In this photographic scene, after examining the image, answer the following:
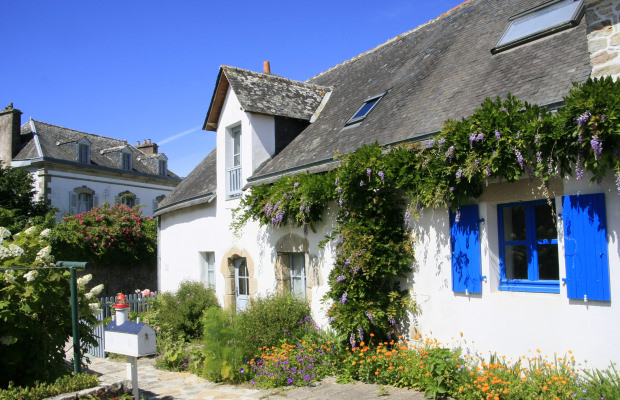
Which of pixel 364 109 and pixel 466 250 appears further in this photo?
pixel 364 109

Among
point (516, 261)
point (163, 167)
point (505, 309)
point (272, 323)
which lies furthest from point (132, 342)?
point (163, 167)

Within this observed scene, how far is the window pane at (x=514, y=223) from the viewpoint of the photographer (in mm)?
5906

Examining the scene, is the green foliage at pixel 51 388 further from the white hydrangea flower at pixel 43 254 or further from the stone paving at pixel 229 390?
the white hydrangea flower at pixel 43 254

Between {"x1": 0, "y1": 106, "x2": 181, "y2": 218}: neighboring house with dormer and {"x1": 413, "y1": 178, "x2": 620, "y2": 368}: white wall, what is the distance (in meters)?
20.6

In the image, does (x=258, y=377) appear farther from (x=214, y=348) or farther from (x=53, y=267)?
(x=53, y=267)

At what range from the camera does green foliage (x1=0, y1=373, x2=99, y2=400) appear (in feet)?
14.0

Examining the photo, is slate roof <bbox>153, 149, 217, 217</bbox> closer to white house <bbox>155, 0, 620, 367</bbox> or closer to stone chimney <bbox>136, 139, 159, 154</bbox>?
white house <bbox>155, 0, 620, 367</bbox>

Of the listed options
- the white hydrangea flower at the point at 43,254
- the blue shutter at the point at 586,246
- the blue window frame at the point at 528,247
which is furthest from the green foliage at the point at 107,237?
the blue shutter at the point at 586,246

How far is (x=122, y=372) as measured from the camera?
27.5 ft

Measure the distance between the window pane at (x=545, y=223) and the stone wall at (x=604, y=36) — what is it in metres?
1.47

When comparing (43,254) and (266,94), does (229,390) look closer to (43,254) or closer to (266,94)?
(43,254)

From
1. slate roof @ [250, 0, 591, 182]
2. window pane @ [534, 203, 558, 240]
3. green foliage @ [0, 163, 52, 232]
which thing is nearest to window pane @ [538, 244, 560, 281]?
window pane @ [534, 203, 558, 240]

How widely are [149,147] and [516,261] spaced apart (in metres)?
30.5

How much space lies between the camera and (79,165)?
2602 cm
